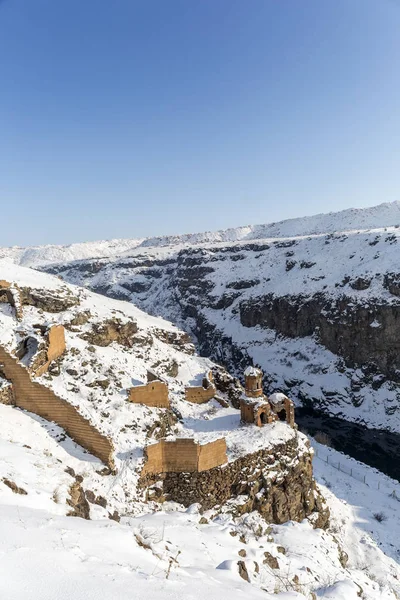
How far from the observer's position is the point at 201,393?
989 inches

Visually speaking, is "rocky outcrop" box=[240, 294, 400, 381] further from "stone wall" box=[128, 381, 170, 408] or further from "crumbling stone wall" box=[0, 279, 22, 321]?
"crumbling stone wall" box=[0, 279, 22, 321]

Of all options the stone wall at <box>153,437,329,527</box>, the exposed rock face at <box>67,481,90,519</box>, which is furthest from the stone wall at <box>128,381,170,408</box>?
the exposed rock face at <box>67,481,90,519</box>

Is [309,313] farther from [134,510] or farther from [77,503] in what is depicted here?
[77,503]

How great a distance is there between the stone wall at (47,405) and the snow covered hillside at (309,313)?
123 ft

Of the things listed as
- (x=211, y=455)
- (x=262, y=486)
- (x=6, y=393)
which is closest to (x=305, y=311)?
(x=262, y=486)

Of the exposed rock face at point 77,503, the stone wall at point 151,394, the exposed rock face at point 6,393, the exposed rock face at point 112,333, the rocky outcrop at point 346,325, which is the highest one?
the exposed rock face at point 112,333

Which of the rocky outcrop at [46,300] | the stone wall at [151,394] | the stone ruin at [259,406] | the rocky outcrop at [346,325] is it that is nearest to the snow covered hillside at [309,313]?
the rocky outcrop at [346,325]

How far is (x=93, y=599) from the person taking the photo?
15.2ft

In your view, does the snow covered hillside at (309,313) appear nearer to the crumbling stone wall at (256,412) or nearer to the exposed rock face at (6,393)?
the crumbling stone wall at (256,412)

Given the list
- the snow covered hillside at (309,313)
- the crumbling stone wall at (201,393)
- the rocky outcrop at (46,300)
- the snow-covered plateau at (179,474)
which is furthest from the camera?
the snow covered hillside at (309,313)

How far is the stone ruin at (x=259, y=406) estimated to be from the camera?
72.5ft

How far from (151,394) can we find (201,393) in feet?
14.0

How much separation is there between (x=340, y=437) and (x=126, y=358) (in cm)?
2870

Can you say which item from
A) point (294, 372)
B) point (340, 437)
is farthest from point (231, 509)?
point (294, 372)
